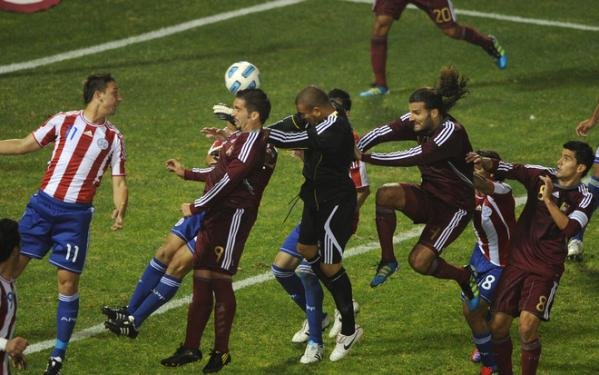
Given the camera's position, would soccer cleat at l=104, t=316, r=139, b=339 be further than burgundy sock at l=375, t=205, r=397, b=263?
No

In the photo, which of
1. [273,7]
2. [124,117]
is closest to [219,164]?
[124,117]

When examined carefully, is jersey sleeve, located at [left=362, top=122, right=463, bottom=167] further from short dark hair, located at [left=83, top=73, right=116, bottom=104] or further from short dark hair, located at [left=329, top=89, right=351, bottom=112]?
short dark hair, located at [left=83, top=73, right=116, bottom=104]

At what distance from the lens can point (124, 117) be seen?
65.0 ft

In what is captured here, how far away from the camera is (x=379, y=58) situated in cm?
2072

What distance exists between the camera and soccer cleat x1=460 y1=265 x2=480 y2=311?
1216 cm

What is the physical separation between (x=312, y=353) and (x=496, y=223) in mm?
2063

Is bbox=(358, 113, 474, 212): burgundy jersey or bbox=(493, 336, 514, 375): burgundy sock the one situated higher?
bbox=(358, 113, 474, 212): burgundy jersey

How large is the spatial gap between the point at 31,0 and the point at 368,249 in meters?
7.12

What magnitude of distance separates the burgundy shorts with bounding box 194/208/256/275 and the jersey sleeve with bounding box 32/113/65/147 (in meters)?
1.55

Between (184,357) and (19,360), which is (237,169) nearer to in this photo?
(184,357)

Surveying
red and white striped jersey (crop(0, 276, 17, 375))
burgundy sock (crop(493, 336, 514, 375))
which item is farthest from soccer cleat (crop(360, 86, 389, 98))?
red and white striped jersey (crop(0, 276, 17, 375))

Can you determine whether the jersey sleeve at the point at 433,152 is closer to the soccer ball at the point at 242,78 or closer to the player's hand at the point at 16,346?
the soccer ball at the point at 242,78

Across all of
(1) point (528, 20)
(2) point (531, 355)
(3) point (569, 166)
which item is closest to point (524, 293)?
(2) point (531, 355)

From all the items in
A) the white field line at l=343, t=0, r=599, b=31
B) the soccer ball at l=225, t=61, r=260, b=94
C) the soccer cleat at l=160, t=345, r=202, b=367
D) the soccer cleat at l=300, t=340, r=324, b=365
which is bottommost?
the white field line at l=343, t=0, r=599, b=31
